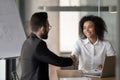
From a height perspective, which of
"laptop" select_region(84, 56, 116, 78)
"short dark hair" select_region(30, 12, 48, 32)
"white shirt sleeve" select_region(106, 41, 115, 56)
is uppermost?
"short dark hair" select_region(30, 12, 48, 32)

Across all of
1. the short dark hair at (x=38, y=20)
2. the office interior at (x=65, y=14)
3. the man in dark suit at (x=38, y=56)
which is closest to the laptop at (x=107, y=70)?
the man in dark suit at (x=38, y=56)

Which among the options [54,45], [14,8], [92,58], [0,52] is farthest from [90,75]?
[54,45]

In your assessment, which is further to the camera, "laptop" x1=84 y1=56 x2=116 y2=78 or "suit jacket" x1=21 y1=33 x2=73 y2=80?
"laptop" x1=84 y1=56 x2=116 y2=78

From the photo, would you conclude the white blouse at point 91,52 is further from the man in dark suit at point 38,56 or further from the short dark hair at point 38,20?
the short dark hair at point 38,20

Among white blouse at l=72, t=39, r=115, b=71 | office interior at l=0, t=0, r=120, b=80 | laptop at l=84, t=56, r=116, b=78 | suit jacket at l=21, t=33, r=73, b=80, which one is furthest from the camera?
office interior at l=0, t=0, r=120, b=80

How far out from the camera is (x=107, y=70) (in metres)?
2.12

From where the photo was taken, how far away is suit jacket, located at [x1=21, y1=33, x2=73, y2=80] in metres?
1.90

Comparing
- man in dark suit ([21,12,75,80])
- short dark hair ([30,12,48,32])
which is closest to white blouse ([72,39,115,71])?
man in dark suit ([21,12,75,80])

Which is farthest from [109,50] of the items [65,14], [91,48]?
[65,14]

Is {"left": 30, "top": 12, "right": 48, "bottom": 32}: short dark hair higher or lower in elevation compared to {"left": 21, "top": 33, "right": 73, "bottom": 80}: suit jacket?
higher

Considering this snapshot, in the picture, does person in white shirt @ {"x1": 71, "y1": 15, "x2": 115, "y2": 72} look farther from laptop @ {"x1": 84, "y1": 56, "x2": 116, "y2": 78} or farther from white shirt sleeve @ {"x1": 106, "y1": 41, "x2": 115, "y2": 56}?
laptop @ {"x1": 84, "y1": 56, "x2": 116, "y2": 78}

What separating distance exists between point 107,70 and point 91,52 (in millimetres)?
565

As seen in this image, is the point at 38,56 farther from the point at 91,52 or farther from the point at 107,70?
the point at 91,52

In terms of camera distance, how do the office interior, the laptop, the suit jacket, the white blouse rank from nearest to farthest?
the suit jacket < the laptop < the white blouse < the office interior
